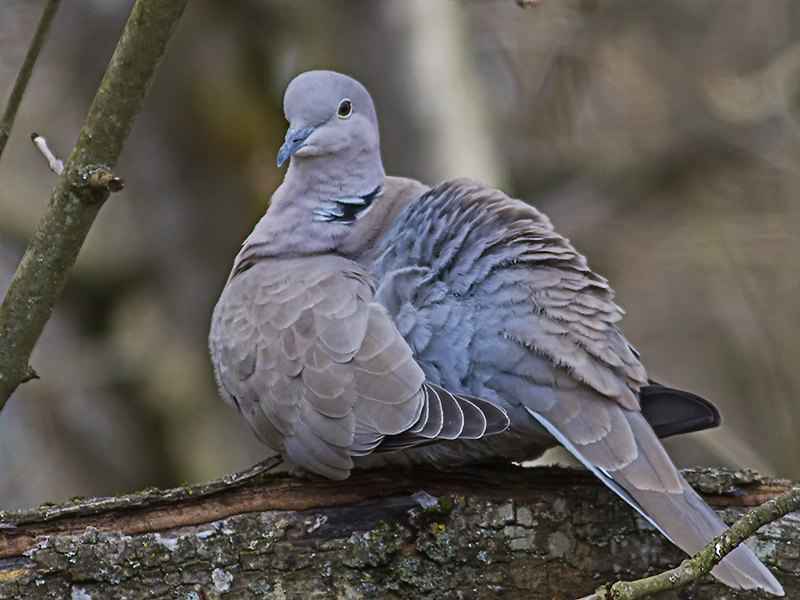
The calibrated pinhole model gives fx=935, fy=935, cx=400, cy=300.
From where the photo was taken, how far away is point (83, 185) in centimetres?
237

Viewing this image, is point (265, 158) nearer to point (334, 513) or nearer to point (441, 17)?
point (441, 17)

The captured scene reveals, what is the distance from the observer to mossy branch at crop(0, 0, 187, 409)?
2.34m

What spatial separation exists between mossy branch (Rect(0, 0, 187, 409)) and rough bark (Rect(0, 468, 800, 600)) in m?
0.45

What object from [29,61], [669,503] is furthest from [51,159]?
[669,503]

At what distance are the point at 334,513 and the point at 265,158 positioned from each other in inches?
191

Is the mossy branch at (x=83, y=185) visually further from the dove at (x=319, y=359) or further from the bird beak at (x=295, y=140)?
the bird beak at (x=295, y=140)

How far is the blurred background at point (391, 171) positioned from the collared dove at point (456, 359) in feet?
10.5

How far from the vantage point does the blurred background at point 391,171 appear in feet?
21.8

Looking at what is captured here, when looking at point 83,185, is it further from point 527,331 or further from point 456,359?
point 527,331

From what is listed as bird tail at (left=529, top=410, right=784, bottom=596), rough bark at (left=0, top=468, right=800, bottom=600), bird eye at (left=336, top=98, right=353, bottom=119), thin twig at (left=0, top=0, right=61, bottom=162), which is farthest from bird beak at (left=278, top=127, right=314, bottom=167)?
bird tail at (left=529, top=410, right=784, bottom=596)

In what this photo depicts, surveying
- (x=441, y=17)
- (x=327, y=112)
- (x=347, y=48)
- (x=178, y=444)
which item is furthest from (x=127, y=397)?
(x=327, y=112)

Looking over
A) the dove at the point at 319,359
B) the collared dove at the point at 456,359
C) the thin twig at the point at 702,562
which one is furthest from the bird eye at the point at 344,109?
the thin twig at the point at 702,562

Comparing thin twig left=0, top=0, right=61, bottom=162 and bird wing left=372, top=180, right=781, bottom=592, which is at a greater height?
thin twig left=0, top=0, right=61, bottom=162

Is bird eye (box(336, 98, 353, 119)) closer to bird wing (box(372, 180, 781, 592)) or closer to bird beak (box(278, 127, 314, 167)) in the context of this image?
bird beak (box(278, 127, 314, 167))
